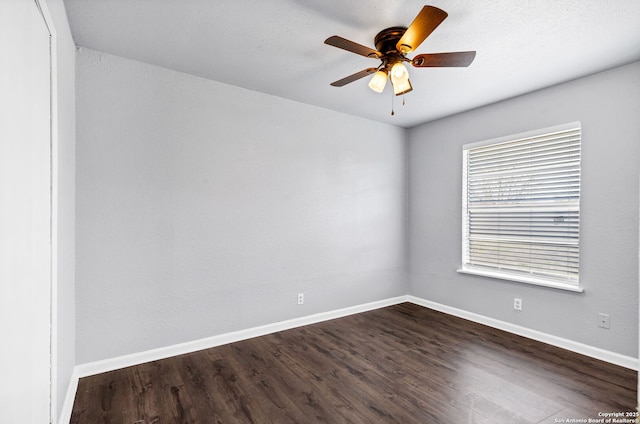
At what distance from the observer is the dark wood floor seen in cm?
204

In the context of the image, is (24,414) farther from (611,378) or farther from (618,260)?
(618,260)

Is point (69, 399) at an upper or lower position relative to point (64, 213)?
lower

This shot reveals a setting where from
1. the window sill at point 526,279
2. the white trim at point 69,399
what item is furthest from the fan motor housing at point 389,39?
the white trim at point 69,399

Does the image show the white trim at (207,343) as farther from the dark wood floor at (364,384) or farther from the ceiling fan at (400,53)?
the ceiling fan at (400,53)

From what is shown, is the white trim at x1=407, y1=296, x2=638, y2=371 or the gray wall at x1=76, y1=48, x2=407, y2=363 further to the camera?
the white trim at x1=407, y1=296, x2=638, y2=371

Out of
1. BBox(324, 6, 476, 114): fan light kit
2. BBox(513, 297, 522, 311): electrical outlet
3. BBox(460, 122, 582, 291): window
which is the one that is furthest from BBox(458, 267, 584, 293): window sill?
BBox(324, 6, 476, 114): fan light kit

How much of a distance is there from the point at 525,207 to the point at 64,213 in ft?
13.4

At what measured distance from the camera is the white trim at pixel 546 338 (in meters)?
2.66

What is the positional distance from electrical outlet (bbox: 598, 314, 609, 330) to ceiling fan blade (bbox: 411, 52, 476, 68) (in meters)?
2.56

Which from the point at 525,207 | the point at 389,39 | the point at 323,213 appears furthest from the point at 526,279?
the point at 389,39

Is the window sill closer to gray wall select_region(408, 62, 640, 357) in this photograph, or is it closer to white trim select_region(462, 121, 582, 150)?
gray wall select_region(408, 62, 640, 357)

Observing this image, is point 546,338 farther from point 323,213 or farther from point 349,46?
point 349,46

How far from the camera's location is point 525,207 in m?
3.38

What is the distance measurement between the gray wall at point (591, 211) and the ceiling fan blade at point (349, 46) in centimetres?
218
